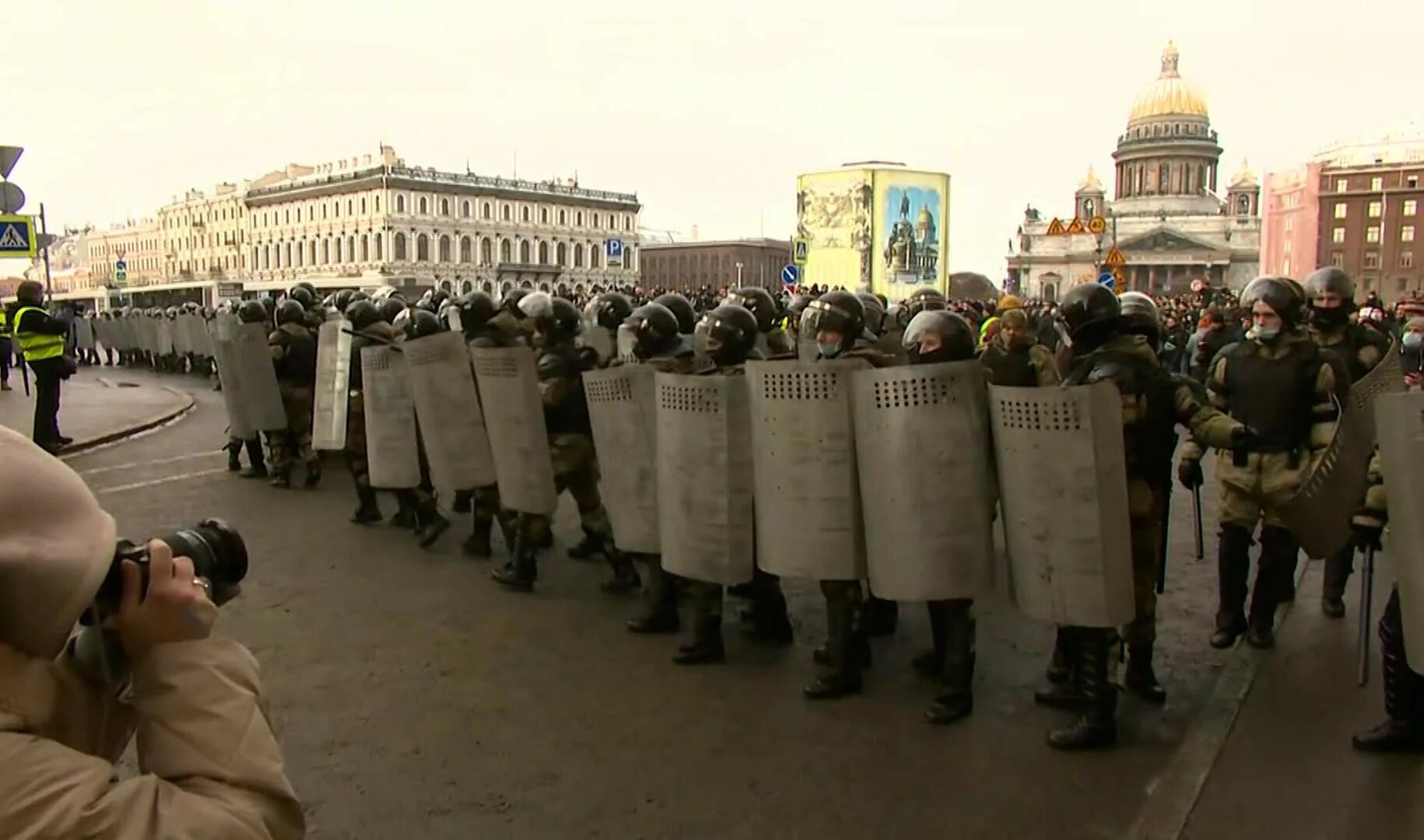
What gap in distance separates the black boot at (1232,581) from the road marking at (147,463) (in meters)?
10.5

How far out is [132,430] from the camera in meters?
14.0

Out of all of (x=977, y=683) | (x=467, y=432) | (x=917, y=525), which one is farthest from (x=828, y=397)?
(x=467, y=432)

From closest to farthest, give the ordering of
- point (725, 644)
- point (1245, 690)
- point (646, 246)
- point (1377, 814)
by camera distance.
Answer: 1. point (1377, 814)
2. point (1245, 690)
3. point (725, 644)
4. point (646, 246)

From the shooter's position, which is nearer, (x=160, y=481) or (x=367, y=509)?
(x=367, y=509)

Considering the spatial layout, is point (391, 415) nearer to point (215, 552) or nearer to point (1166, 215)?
point (215, 552)

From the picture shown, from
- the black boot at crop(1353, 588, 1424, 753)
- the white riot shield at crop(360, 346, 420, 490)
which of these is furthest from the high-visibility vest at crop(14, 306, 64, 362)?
the black boot at crop(1353, 588, 1424, 753)

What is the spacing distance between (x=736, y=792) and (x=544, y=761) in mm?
801

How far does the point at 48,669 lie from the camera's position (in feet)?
4.58

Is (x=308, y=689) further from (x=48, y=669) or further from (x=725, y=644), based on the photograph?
(x=48, y=669)

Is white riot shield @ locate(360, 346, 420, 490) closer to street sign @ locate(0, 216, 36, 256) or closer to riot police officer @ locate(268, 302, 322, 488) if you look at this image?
riot police officer @ locate(268, 302, 322, 488)

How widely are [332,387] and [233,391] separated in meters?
1.99

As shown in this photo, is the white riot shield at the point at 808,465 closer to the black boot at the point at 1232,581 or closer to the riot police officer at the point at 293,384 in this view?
the black boot at the point at 1232,581

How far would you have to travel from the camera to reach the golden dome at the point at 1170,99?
101 metres

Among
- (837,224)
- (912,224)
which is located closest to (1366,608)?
(912,224)
